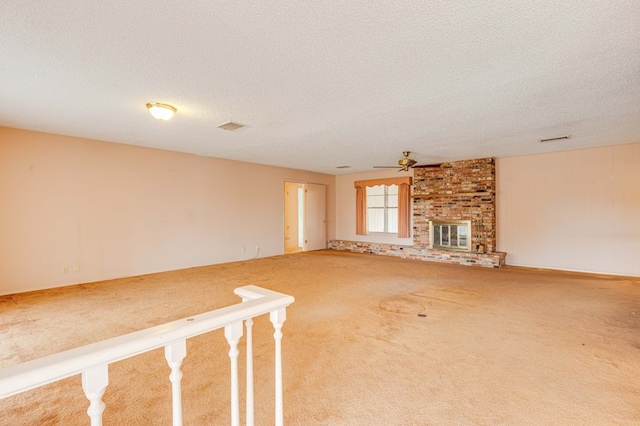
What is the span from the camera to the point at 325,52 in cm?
230

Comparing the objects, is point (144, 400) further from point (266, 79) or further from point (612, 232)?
point (612, 232)

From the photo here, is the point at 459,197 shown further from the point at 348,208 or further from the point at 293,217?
the point at 293,217

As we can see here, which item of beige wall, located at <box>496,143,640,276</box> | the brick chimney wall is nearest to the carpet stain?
the brick chimney wall

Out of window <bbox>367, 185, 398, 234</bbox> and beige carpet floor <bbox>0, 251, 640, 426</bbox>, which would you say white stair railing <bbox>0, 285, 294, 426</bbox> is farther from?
window <bbox>367, 185, 398, 234</bbox>

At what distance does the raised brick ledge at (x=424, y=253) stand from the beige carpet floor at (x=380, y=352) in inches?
56.3

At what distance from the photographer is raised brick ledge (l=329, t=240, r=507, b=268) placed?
6.29 metres

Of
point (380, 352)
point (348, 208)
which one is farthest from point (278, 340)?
point (348, 208)

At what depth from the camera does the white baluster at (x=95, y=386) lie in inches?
28.1

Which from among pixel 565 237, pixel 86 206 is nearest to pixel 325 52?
pixel 86 206

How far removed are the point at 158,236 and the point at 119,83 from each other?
352 cm

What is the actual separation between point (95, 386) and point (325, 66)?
2.50 meters

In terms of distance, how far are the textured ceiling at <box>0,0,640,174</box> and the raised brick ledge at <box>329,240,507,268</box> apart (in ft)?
9.14

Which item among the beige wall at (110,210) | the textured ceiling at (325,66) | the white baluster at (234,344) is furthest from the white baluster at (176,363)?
the beige wall at (110,210)

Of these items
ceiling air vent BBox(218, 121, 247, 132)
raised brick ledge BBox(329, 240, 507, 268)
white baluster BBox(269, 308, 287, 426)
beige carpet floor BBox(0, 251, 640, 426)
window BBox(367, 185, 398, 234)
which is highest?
ceiling air vent BBox(218, 121, 247, 132)
